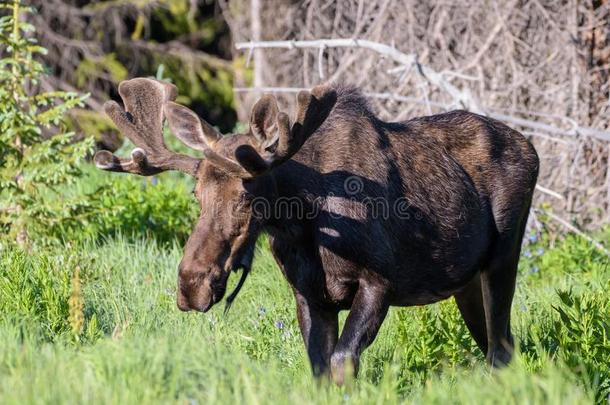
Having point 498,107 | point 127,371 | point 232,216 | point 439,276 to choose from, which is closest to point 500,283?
point 439,276

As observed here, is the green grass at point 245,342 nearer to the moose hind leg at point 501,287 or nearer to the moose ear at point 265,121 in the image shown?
the moose hind leg at point 501,287

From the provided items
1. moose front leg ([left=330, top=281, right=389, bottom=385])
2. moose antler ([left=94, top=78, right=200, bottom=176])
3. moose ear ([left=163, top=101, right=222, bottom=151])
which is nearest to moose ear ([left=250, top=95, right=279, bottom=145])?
moose ear ([left=163, top=101, right=222, bottom=151])

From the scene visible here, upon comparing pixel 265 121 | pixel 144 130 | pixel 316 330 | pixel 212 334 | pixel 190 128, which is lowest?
pixel 212 334

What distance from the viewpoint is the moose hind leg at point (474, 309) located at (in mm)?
6812

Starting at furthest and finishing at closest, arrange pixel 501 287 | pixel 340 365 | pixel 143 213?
pixel 143 213 < pixel 501 287 < pixel 340 365

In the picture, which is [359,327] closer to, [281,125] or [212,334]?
[212,334]

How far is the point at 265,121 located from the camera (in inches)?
212

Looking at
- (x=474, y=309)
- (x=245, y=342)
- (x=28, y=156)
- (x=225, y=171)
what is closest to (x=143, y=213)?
(x=28, y=156)

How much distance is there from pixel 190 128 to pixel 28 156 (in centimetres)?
276

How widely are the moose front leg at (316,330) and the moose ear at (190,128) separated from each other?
99 cm

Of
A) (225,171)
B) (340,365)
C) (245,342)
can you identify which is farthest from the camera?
(245,342)

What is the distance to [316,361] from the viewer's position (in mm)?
5867

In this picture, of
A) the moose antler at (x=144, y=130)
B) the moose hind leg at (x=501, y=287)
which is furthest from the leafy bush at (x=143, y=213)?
the moose hind leg at (x=501, y=287)

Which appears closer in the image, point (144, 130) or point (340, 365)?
point (340, 365)
